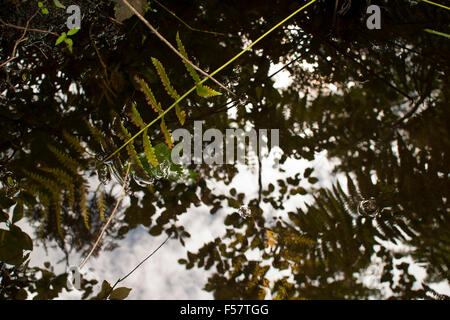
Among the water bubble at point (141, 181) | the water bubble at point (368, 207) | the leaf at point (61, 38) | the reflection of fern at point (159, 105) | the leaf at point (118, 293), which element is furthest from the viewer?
the water bubble at point (368, 207)

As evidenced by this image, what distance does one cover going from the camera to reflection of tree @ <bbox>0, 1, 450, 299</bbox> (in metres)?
1.11

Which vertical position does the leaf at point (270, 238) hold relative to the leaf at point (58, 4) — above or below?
below

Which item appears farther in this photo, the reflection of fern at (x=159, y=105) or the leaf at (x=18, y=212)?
the leaf at (x=18, y=212)

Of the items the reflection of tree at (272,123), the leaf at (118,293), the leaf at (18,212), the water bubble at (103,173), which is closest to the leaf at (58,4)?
the reflection of tree at (272,123)

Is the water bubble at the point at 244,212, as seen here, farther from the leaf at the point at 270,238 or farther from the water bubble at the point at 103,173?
the water bubble at the point at 103,173

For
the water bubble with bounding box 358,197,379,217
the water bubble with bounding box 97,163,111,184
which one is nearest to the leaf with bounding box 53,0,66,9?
the water bubble with bounding box 97,163,111,184

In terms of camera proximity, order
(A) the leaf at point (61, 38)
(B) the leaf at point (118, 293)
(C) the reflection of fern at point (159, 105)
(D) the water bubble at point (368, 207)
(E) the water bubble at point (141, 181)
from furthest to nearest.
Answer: (D) the water bubble at point (368, 207) < (E) the water bubble at point (141, 181) < (A) the leaf at point (61, 38) < (B) the leaf at point (118, 293) < (C) the reflection of fern at point (159, 105)

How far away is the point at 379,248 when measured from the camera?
1.66 m

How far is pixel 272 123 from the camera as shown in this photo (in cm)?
137

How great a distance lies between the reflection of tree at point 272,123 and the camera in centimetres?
111

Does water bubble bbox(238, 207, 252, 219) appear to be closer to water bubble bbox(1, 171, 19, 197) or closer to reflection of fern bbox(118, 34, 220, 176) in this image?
reflection of fern bbox(118, 34, 220, 176)

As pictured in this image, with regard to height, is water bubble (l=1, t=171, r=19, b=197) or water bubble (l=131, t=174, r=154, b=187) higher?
water bubble (l=131, t=174, r=154, b=187)

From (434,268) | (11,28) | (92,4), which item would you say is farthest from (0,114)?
(434,268)
